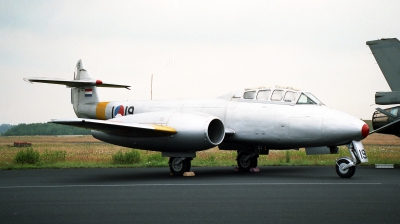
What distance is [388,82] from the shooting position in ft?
69.8

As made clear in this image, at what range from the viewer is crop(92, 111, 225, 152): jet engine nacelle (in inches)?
615

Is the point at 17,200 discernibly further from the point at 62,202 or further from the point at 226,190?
the point at 226,190

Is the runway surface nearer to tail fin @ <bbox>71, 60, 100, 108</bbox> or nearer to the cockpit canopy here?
the cockpit canopy

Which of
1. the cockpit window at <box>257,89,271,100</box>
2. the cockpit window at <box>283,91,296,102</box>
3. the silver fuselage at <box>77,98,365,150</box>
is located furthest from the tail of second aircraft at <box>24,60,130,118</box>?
the cockpit window at <box>283,91,296,102</box>

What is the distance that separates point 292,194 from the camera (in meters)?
10.5

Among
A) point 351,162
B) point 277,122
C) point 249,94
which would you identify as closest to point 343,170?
point 351,162

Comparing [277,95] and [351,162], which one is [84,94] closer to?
[277,95]

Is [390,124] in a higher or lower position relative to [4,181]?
higher

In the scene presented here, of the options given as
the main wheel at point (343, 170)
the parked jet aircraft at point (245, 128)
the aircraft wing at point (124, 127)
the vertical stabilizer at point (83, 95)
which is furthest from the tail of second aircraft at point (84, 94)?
the main wheel at point (343, 170)

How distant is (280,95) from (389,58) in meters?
7.07

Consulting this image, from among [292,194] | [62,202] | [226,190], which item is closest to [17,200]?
[62,202]

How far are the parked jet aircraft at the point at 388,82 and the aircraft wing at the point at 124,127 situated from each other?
345 inches

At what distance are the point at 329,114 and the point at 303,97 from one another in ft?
4.14

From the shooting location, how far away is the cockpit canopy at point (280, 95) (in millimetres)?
16078
